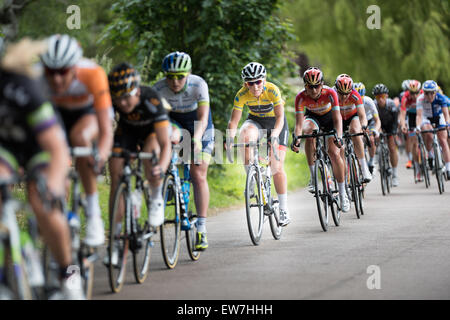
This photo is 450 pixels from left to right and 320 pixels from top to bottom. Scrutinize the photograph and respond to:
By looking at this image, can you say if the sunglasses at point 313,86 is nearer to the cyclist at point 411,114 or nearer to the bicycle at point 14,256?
the cyclist at point 411,114

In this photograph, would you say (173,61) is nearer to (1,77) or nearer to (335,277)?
(335,277)

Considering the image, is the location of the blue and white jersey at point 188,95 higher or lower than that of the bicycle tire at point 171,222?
higher

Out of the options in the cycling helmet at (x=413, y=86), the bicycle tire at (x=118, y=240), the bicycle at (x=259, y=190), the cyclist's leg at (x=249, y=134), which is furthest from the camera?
the cycling helmet at (x=413, y=86)

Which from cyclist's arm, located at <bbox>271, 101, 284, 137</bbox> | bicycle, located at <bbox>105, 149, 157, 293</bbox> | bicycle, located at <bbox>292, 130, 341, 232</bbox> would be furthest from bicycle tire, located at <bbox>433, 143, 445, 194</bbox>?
bicycle, located at <bbox>105, 149, 157, 293</bbox>

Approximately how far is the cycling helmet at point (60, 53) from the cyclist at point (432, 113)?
1153 cm

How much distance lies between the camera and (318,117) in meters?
12.2

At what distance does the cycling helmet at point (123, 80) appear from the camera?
727 centimetres

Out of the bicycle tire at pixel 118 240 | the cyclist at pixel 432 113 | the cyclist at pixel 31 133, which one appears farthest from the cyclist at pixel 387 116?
the cyclist at pixel 31 133

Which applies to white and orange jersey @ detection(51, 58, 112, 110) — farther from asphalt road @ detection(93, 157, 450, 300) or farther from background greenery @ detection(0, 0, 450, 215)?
background greenery @ detection(0, 0, 450, 215)

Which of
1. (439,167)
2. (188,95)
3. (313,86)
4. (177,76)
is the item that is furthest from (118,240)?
(439,167)

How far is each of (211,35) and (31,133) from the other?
1041 centimetres

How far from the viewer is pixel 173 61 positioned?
8625 mm

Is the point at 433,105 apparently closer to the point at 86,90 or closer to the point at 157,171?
the point at 157,171
